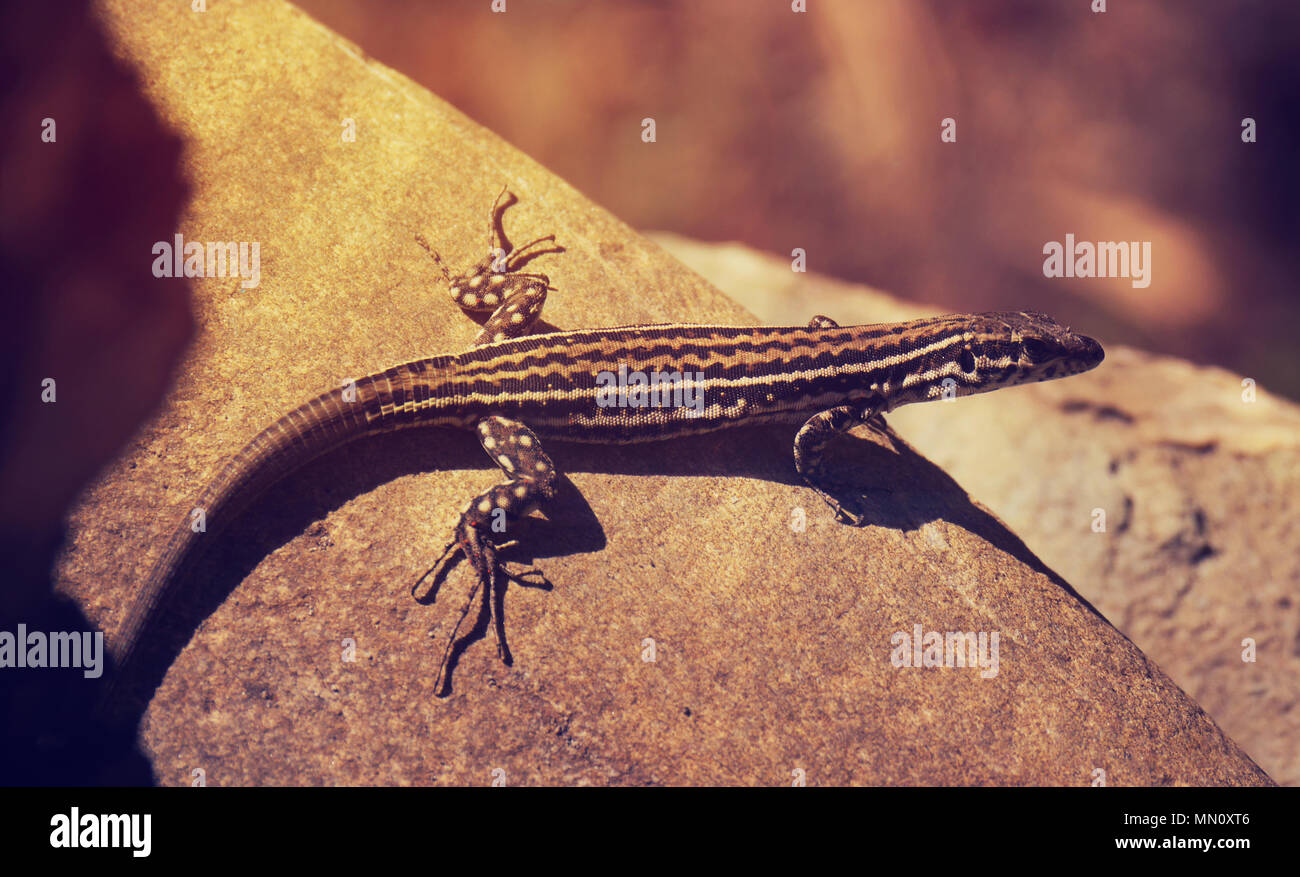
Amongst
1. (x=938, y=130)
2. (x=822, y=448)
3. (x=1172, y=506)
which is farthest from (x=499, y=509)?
(x=938, y=130)

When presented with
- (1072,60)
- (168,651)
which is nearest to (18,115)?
(168,651)

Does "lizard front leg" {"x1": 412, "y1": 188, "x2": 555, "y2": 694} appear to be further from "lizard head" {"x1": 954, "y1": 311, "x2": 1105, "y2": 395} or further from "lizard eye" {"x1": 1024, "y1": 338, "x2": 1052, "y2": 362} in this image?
"lizard eye" {"x1": 1024, "y1": 338, "x2": 1052, "y2": 362}

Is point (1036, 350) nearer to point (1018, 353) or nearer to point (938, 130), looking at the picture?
point (1018, 353)

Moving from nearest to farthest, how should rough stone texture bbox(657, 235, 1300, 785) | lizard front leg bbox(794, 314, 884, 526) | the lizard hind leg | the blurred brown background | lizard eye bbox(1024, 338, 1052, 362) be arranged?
the lizard hind leg
lizard front leg bbox(794, 314, 884, 526)
lizard eye bbox(1024, 338, 1052, 362)
rough stone texture bbox(657, 235, 1300, 785)
the blurred brown background

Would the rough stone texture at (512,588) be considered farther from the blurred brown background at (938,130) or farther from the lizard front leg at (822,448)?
the blurred brown background at (938,130)

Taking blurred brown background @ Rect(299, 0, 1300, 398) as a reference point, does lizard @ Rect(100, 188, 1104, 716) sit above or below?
below

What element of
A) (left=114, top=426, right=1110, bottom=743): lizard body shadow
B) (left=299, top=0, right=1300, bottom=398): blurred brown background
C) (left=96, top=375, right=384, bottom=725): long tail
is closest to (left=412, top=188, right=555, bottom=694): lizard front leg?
(left=114, top=426, right=1110, bottom=743): lizard body shadow

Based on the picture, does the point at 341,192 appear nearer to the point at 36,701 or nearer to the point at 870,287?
the point at 36,701
